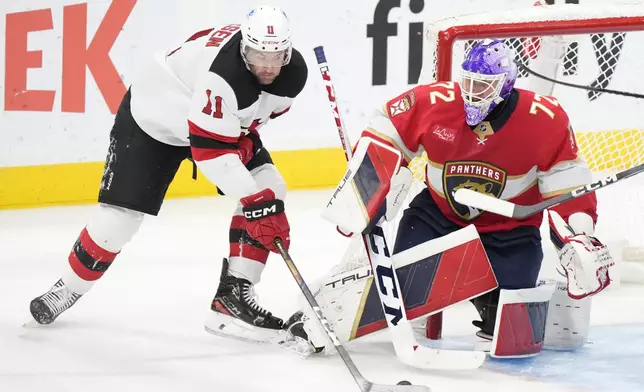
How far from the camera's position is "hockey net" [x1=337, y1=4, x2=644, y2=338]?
10.6 feet

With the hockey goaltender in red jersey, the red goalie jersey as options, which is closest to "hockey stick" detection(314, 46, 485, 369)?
the hockey goaltender in red jersey

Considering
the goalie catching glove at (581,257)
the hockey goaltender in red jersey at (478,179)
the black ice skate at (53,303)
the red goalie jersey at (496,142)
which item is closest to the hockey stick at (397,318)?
the hockey goaltender in red jersey at (478,179)

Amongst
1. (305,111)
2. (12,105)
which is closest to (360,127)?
(305,111)

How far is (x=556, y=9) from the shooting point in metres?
3.29

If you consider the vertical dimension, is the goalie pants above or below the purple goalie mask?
below

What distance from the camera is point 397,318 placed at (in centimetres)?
296

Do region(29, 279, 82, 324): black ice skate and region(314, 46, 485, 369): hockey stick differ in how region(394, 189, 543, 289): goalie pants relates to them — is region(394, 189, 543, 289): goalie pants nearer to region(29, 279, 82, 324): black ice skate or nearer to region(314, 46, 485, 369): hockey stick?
region(314, 46, 485, 369): hockey stick

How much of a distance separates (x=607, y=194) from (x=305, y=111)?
165 cm

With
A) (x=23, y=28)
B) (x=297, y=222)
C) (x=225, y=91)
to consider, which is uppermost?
(x=225, y=91)

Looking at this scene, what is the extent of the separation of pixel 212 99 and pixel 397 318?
71 cm

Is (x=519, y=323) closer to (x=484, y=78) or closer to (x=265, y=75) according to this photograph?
(x=484, y=78)

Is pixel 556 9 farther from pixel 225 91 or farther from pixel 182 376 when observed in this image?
pixel 182 376

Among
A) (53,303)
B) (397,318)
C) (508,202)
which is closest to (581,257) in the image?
(508,202)

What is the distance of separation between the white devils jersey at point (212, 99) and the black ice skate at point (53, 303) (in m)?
0.52
